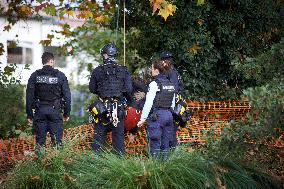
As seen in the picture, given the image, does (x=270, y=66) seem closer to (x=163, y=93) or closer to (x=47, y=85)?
(x=163, y=93)

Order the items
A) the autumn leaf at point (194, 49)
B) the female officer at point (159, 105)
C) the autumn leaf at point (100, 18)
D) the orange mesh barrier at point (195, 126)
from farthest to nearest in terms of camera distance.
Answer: the autumn leaf at point (100, 18) < the autumn leaf at point (194, 49) < the orange mesh barrier at point (195, 126) < the female officer at point (159, 105)

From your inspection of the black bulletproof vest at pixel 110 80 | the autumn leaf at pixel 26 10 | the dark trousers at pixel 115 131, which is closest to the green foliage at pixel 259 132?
the dark trousers at pixel 115 131

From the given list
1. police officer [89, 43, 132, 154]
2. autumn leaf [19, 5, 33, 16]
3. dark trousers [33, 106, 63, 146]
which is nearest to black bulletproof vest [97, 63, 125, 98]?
police officer [89, 43, 132, 154]

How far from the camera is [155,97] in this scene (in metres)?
7.83

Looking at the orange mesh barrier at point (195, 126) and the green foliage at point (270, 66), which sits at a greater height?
the green foliage at point (270, 66)

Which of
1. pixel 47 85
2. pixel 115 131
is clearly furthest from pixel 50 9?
pixel 115 131

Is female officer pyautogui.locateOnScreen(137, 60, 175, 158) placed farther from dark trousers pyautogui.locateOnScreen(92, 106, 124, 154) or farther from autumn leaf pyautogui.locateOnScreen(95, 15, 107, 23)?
autumn leaf pyautogui.locateOnScreen(95, 15, 107, 23)

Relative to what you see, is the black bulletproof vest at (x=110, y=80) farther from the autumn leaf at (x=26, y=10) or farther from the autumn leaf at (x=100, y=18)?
the autumn leaf at (x=26, y=10)

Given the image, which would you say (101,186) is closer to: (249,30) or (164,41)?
(164,41)

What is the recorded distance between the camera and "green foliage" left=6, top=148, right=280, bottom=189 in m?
5.32

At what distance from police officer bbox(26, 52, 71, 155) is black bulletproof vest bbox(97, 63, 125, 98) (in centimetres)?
73

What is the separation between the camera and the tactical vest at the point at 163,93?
7.82m

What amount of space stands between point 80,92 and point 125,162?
16.9m

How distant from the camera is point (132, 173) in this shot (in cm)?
534
